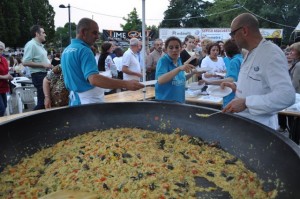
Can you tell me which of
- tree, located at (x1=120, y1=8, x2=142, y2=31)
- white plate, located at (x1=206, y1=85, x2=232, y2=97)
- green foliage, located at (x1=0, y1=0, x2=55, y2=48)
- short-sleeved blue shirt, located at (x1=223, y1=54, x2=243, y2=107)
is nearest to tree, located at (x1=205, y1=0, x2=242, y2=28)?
tree, located at (x1=120, y1=8, x2=142, y2=31)

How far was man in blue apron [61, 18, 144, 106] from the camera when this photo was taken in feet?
8.52

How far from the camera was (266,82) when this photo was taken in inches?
83.1

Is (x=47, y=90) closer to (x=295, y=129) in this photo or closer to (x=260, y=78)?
(x=260, y=78)

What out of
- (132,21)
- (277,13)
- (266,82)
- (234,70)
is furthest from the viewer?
(132,21)

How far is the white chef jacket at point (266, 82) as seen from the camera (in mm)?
1942

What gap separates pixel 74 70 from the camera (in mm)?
2736

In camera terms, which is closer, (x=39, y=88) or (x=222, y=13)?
(x=39, y=88)

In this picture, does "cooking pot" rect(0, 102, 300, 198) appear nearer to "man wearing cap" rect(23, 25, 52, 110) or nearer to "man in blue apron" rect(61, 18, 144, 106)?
"man in blue apron" rect(61, 18, 144, 106)

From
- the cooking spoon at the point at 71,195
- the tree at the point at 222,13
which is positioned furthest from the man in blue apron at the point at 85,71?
the tree at the point at 222,13

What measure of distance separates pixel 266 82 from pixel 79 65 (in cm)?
174

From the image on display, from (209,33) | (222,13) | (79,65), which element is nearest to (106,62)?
(79,65)

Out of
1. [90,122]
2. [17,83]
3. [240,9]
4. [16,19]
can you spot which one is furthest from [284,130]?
[240,9]

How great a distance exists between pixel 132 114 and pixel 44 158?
0.96 m

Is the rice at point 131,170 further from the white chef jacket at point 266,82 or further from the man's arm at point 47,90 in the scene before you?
the man's arm at point 47,90
